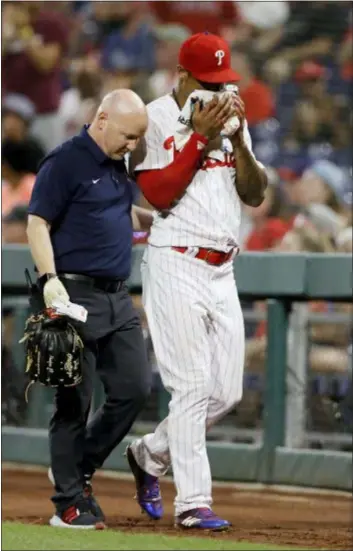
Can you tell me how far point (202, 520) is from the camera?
4910 millimetres

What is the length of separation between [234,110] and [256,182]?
0.31 metres

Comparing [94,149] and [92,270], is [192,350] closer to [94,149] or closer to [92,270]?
[92,270]

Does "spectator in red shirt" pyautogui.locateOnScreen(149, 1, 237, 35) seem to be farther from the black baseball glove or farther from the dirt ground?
A: the black baseball glove

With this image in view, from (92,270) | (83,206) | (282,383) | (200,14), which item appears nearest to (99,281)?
Answer: (92,270)

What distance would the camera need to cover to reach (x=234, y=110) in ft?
15.8

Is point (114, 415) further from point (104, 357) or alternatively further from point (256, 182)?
point (256, 182)

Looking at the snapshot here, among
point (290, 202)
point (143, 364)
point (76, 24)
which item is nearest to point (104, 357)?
point (143, 364)

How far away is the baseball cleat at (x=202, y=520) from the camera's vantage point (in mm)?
4906

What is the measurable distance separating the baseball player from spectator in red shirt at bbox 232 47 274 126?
6.82 metres

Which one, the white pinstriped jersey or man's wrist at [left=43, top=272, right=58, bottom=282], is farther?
the white pinstriped jersey

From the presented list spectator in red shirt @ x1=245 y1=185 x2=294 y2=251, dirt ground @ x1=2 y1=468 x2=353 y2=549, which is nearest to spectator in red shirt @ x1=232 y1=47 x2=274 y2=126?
spectator in red shirt @ x1=245 y1=185 x2=294 y2=251

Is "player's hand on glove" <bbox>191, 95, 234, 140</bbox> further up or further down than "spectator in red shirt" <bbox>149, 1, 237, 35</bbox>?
further down

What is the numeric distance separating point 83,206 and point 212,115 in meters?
0.61

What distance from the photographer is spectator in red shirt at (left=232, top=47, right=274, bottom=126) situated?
39.1 feet
